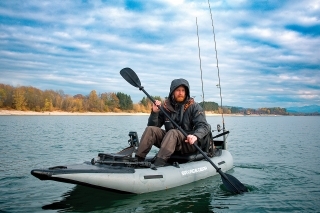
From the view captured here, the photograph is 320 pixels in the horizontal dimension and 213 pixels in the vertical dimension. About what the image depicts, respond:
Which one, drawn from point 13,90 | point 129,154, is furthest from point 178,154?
point 13,90

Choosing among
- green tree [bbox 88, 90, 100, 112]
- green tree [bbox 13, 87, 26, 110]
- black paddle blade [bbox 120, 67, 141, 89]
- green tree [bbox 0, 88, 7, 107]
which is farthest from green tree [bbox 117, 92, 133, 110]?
black paddle blade [bbox 120, 67, 141, 89]

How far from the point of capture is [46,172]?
4.42m

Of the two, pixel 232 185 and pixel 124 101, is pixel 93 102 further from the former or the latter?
pixel 232 185

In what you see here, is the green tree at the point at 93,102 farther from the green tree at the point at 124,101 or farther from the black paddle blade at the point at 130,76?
the black paddle blade at the point at 130,76

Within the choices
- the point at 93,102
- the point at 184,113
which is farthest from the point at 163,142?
the point at 93,102

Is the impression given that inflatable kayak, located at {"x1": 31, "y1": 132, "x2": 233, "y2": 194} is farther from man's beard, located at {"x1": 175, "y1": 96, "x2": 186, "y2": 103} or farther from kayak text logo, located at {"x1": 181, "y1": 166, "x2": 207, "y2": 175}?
man's beard, located at {"x1": 175, "y1": 96, "x2": 186, "y2": 103}

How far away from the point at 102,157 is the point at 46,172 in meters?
1.59

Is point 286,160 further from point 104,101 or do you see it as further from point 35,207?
point 104,101

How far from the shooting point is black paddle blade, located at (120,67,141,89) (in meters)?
6.93

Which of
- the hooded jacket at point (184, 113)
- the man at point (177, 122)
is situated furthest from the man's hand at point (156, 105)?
the hooded jacket at point (184, 113)

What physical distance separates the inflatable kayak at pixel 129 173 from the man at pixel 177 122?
0.91 ft

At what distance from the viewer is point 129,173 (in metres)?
5.10

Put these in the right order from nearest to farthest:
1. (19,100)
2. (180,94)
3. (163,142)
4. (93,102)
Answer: (163,142), (180,94), (19,100), (93,102)

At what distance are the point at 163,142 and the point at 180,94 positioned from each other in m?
1.21
